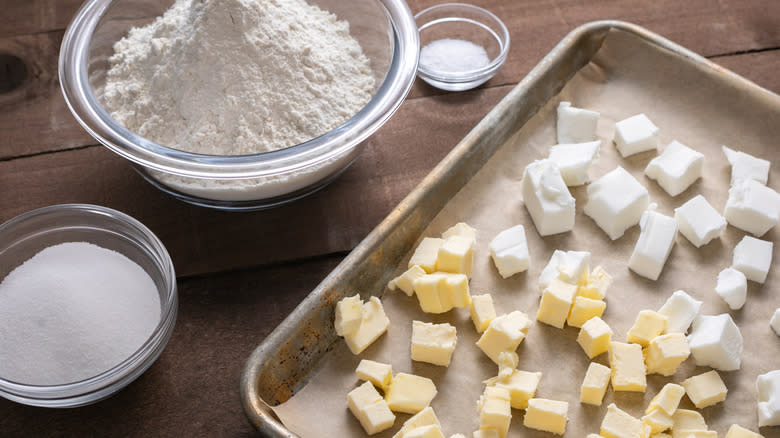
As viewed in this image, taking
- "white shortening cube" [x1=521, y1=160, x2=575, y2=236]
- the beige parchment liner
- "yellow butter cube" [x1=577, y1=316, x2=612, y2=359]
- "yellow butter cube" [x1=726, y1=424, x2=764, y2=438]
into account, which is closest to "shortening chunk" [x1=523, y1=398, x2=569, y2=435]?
the beige parchment liner

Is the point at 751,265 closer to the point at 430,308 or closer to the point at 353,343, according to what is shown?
the point at 430,308

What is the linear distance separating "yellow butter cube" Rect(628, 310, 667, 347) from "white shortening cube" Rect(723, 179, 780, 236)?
0.95ft

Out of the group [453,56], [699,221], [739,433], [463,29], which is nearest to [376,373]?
[739,433]

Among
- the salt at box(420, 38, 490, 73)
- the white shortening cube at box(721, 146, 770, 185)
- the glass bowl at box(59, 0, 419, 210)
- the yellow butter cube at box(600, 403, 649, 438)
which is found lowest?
the yellow butter cube at box(600, 403, 649, 438)

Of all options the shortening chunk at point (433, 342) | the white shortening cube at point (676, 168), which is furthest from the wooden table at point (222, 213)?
the white shortening cube at point (676, 168)

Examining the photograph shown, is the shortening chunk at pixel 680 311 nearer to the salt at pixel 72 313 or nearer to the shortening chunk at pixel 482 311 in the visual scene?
the shortening chunk at pixel 482 311

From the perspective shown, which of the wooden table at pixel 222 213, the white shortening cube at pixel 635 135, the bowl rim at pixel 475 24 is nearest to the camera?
the wooden table at pixel 222 213

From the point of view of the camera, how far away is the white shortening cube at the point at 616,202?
136 cm

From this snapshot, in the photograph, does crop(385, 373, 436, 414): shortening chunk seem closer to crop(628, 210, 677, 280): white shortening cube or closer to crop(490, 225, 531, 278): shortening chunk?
crop(490, 225, 531, 278): shortening chunk

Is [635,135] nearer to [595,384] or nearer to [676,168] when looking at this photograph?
[676,168]

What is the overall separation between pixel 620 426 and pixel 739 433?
17cm

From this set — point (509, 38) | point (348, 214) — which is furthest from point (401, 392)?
point (509, 38)

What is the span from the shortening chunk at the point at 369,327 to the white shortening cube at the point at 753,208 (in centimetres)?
67

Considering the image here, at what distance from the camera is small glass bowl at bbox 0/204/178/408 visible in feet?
3.75
